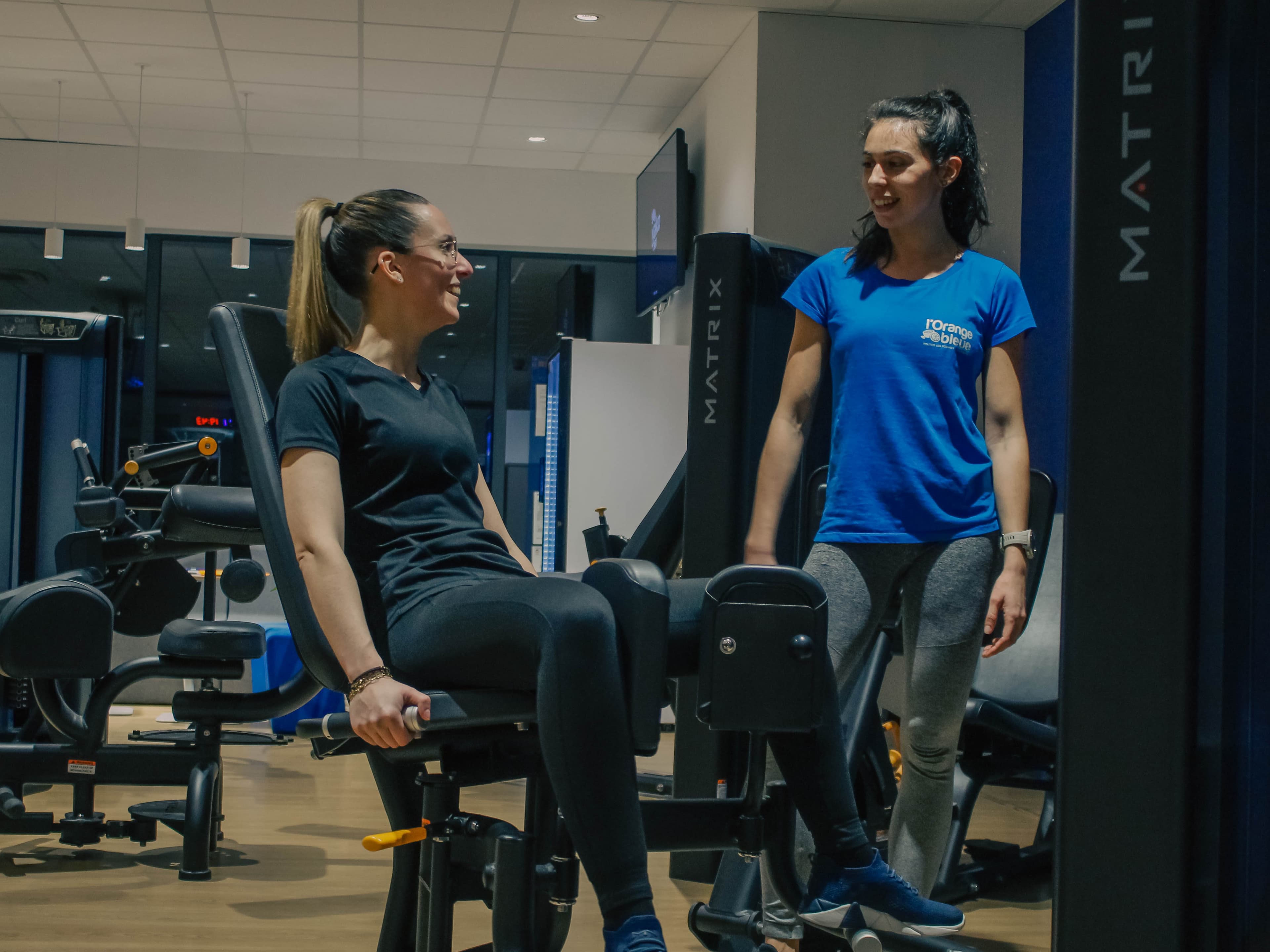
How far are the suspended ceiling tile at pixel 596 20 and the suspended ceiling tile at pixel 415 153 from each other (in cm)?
177

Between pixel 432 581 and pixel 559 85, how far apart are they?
472 centimetres

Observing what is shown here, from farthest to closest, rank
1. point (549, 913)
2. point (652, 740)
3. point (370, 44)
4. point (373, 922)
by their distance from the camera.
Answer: point (370, 44) < point (373, 922) < point (549, 913) < point (652, 740)

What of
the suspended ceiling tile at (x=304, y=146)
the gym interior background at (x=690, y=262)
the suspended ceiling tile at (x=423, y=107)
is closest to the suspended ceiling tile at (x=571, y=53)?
the gym interior background at (x=690, y=262)

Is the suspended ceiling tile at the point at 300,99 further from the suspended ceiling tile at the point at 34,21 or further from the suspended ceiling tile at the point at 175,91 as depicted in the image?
the suspended ceiling tile at the point at 34,21

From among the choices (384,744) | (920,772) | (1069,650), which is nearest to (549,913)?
(384,744)

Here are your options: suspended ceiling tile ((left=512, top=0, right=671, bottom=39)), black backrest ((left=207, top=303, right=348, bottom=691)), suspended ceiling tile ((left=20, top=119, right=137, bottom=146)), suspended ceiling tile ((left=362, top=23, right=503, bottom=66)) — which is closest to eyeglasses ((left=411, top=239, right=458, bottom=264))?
black backrest ((left=207, top=303, right=348, bottom=691))

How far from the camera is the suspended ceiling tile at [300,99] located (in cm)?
587

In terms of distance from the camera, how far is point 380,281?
1654 millimetres

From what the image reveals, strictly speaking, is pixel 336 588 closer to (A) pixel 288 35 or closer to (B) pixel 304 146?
(A) pixel 288 35

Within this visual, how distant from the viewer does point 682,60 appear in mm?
5406

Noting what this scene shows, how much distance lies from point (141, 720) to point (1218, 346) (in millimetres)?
4750

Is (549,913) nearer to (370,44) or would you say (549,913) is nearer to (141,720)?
(141,720)

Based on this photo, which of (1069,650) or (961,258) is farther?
(961,258)

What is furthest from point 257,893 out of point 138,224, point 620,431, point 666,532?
point 138,224
